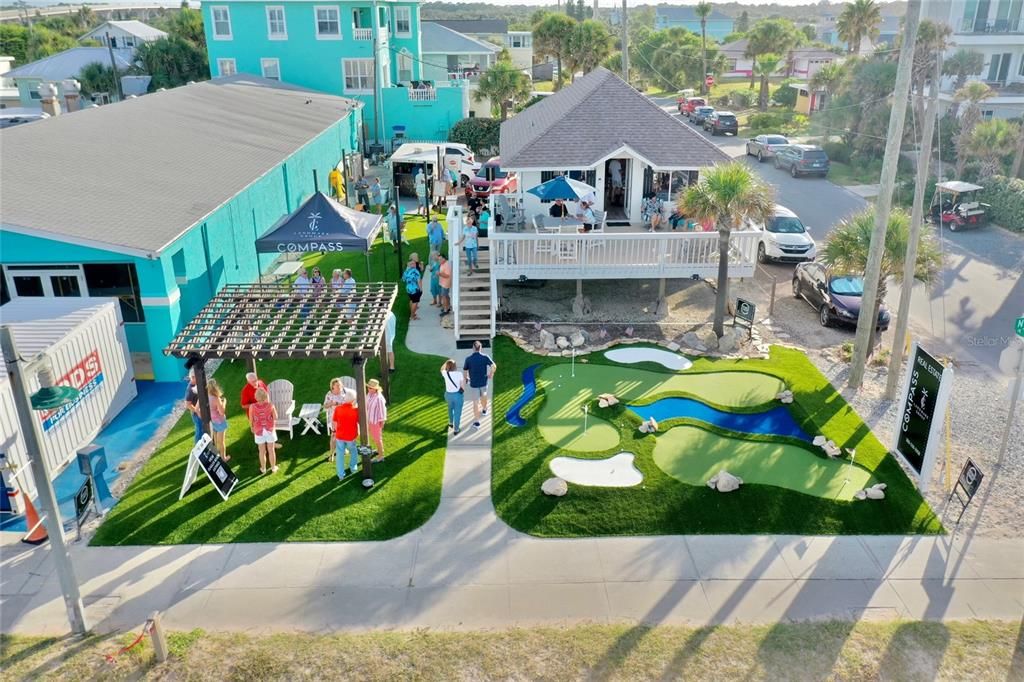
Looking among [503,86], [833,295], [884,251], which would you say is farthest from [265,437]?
[503,86]

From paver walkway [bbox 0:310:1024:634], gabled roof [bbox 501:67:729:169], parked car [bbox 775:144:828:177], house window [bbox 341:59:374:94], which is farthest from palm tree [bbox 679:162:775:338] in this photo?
house window [bbox 341:59:374:94]

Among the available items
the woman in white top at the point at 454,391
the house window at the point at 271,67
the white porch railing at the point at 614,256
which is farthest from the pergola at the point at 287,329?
the house window at the point at 271,67

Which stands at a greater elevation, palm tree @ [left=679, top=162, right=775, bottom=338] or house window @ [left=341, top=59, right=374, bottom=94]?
house window @ [left=341, top=59, right=374, bottom=94]

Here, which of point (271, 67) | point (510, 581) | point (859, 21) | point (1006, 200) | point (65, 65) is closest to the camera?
point (510, 581)

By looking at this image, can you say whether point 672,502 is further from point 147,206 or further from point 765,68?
point 765,68

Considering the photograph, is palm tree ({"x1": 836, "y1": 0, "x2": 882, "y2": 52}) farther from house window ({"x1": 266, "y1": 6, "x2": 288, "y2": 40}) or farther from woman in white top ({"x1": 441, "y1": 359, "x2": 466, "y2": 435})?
woman in white top ({"x1": 441, "y1": 359, "x2": 466, "y2": 435})

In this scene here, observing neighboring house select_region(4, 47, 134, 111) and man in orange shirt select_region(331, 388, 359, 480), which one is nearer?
man in orange shirt select_region(331, 388, 359, 480)
